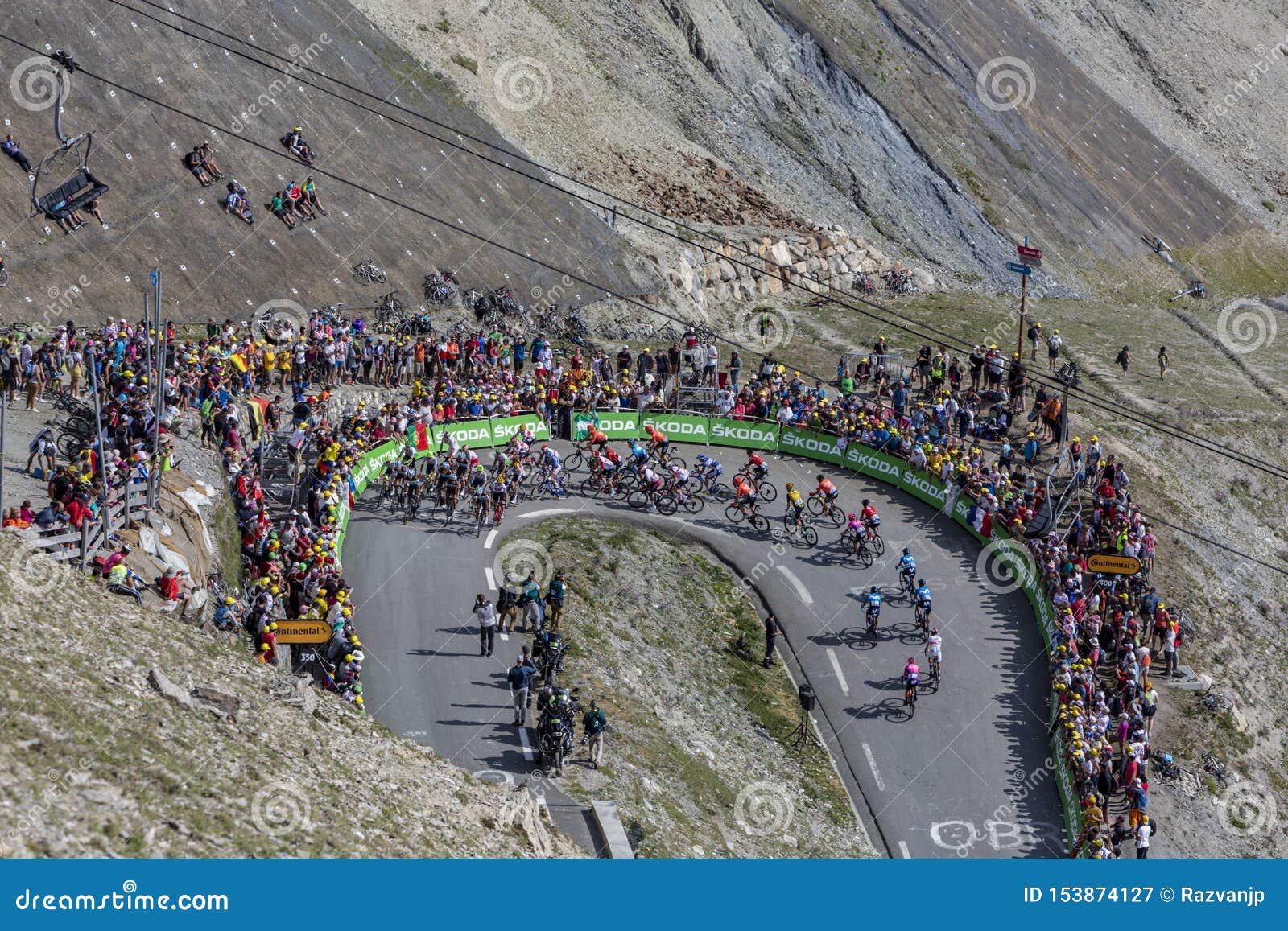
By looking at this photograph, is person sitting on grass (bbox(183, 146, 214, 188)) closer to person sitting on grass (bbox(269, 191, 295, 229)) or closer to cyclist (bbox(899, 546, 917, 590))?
person sitting on grass (bbox(269, 191, 295, 229))

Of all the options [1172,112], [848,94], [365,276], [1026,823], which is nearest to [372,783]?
[1026,823]

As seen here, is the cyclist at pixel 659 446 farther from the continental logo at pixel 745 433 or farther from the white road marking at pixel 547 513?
the continental logo at pixel 745 433

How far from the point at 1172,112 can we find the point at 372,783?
89212mm

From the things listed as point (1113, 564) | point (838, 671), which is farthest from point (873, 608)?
point (1113, 564)

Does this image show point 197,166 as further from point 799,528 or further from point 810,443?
point 799,528

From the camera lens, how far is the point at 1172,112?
10425 centimetres

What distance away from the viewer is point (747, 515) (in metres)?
46.4

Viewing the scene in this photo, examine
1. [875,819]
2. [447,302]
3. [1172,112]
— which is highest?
[1172,112]

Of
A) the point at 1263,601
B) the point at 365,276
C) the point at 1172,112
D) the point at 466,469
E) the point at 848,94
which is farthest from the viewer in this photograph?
the point at 1172,112

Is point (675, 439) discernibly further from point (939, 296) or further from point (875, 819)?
point (939, 296)

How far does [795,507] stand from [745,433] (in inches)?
208

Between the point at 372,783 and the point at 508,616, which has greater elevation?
the point at 508,616

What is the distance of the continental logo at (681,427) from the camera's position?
165 feet

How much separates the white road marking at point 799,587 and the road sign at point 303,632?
15675 mm
